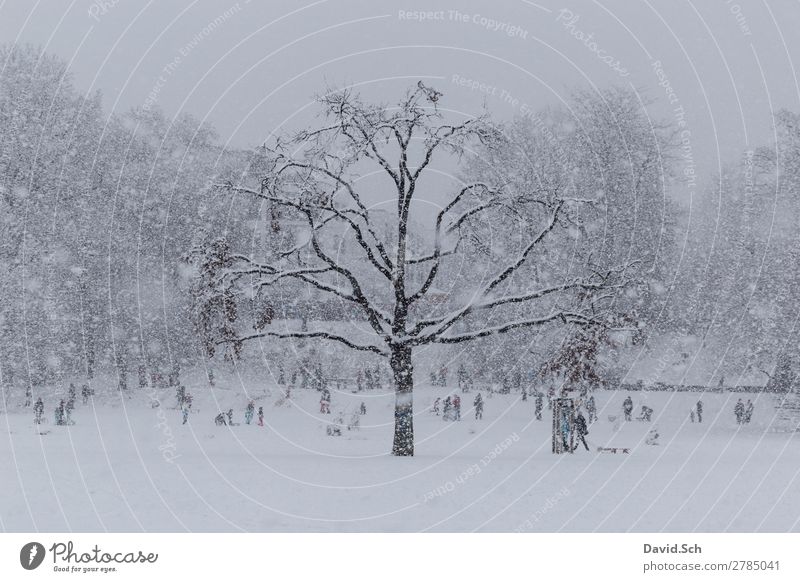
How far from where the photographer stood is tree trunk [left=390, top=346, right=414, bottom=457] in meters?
17.5

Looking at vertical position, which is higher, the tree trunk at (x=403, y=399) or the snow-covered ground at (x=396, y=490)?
the tree trunk at (x=403, y=399)

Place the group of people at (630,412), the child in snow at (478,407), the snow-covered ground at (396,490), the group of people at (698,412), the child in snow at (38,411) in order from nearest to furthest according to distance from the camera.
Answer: the snow-covered ground at (396,490)
the child in snow at (38,411)
the group of people at (630,412)
the child in snow at (478,407)
the group of people at (698,412)

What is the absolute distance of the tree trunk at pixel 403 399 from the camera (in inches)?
691

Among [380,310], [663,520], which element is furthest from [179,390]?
[663,520]

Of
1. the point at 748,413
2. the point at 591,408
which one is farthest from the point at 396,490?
the point at 748,413

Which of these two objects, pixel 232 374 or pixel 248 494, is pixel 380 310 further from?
pixel 232 374

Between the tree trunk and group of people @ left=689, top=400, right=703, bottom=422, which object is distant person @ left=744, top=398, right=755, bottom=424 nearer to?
group of people @ left=689, top=400, right=703, bottom=422

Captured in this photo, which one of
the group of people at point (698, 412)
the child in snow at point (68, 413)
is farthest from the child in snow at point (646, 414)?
the child in snow at point (68, 413)

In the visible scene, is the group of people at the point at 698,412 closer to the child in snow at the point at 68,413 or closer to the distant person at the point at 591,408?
the distant person at the point at 591,408

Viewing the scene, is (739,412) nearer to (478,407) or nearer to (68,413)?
(478,407)

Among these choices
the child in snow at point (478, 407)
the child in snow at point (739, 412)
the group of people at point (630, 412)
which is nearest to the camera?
the group of people at point (630, 412)

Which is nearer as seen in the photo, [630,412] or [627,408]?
[627,408]

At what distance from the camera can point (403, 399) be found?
17500 millimetres

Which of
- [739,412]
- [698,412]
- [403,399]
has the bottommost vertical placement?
[698,412]
